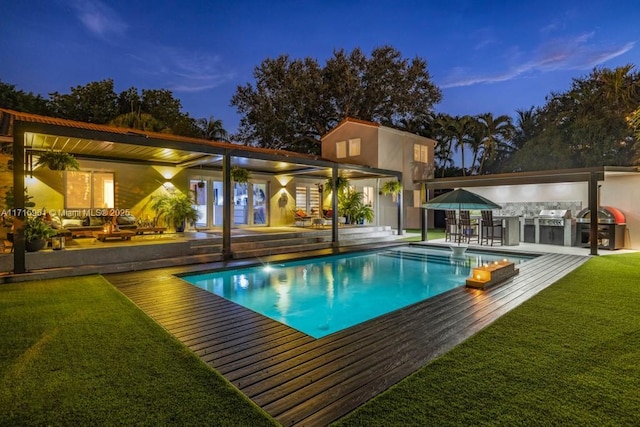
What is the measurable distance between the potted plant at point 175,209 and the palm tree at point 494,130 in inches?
804

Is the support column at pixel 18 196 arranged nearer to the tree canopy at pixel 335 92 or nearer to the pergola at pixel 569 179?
the pergola at pixel 569 179

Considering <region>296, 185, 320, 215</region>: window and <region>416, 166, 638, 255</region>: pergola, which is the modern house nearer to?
<region>296, 185, 320, 215</region>: window

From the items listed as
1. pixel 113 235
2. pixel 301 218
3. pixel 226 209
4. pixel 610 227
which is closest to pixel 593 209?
pixel 610 227

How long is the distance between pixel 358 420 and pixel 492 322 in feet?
9.12

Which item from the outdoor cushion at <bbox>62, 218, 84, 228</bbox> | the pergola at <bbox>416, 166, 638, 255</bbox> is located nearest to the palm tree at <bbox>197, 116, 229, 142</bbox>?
the outdoor cushion at <bbox>62, 218, 84, 228</bbox>

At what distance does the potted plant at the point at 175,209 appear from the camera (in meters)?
11.0

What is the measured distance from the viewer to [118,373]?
119 inches

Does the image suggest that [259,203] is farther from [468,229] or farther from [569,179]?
[569,179]

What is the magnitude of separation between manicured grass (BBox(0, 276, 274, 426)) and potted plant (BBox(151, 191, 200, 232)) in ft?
20.7

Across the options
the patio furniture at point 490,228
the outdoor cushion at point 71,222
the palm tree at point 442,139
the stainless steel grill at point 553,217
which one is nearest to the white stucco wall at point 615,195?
the stainless steel grill at point 553,217

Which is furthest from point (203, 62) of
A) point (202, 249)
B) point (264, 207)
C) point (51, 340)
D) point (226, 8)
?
point (51, 340)

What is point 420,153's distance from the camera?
755 inches

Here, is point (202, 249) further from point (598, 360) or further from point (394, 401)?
point (598, 360)

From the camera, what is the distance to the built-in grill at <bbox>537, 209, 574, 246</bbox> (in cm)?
1226
